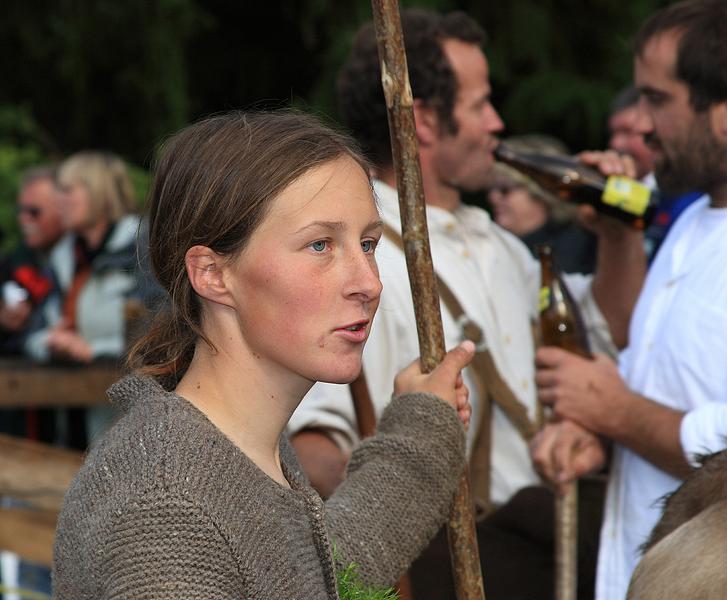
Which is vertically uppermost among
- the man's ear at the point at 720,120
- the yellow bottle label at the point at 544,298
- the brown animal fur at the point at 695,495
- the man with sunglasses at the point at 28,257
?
the man's ear at the point at 720,120

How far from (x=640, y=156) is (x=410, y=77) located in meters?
2.12

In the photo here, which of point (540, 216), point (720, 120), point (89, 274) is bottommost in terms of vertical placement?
point (89, 274)

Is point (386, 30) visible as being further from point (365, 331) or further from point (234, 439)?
point (234, 439)

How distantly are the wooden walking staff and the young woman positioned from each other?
94 mm

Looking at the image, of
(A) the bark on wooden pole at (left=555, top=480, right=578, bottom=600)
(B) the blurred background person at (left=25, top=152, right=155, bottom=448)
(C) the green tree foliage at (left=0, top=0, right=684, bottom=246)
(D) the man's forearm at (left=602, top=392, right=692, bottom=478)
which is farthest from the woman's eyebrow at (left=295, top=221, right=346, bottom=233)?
(C) the green tree foliage at (left=0, top=0, right=684, bottom=246)

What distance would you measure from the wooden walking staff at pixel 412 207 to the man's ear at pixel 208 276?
0.34m

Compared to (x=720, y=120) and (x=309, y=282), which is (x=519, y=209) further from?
(x=309, y=282)

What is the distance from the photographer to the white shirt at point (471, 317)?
2.92 meters

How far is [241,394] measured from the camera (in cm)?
164

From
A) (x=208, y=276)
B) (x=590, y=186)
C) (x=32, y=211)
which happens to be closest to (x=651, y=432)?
(x=590, y=186)

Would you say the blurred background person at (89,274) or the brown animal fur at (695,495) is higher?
the brown animal fur at (695,495)

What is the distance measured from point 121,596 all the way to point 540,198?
485 cm

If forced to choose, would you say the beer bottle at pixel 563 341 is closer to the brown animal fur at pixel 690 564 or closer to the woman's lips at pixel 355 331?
the brown animal fur at pixel 690 564

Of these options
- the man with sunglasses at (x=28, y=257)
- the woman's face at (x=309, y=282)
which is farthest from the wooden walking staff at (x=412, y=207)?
the man with sunglasses at (x=28, y=257)
